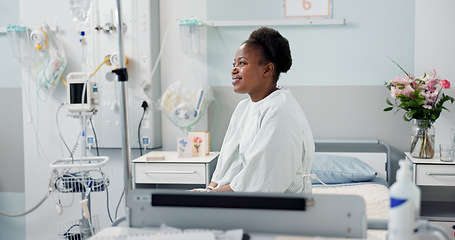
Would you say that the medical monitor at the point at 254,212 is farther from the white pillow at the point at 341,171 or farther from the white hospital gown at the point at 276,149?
the white pillow at the point at 341,171

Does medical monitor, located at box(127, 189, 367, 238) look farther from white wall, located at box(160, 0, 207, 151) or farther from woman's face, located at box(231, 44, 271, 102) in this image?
white wall, located at box(160, 0, 207, 151)

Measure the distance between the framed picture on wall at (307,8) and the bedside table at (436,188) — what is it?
3.78 feet

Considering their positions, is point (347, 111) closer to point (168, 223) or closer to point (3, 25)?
point (168, 223)

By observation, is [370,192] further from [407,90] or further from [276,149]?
[276,149]

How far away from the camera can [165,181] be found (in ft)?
9.95

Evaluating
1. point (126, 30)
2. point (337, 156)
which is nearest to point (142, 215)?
point (337, 156)

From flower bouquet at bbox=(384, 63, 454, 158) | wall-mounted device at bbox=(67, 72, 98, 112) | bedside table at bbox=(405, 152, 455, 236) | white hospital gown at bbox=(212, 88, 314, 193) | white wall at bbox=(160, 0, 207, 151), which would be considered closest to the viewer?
white hospital gown at bbox=(212, 88, 314, 193)

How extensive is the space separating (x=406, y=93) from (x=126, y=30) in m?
1.99

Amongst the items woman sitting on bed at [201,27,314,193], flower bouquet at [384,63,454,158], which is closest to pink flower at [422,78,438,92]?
flower bouquet at [384,63,454,158]

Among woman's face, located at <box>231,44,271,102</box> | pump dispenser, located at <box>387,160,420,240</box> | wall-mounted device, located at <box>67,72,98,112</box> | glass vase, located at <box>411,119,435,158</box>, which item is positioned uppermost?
woman's face, located at <box>231,44,271,102</box>

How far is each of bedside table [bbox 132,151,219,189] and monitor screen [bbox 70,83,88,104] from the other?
613 millimetres

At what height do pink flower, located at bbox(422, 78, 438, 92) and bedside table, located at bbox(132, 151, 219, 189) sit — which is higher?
pink flower, located at bbox(422, 78, 438, 92)

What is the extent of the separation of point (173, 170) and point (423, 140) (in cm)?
163

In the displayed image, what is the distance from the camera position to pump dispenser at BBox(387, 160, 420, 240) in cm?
98
